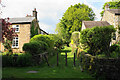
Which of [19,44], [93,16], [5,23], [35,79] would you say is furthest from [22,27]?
[93,16]

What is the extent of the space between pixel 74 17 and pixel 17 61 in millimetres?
36249

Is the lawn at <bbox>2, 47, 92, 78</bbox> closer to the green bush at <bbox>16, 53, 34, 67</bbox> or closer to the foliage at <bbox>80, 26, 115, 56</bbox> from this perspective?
the green bush at <bbox>16, 53, 34, 67</bbox>

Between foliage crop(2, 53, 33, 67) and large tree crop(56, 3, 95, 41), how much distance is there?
33.7 m

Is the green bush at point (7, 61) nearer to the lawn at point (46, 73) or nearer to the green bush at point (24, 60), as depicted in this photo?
the green bush at point (24, 60)

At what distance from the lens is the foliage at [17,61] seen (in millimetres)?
10820

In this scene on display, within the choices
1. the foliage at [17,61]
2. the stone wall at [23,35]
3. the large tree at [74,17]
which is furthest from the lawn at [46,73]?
the large tree at [74,17]

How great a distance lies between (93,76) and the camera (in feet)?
24.6

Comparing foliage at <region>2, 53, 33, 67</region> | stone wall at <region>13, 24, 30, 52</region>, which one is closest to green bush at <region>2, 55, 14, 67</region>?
foliage at <region>2, 53, 33, 67</region>

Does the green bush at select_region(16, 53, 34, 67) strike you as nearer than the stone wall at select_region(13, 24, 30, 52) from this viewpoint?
Yes

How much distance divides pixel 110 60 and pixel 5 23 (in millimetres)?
6821

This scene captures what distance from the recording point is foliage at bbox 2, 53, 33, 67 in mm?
10820

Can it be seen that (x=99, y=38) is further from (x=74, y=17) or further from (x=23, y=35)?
(x=74, y=17)

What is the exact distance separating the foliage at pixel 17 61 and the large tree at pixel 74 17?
1325 inches

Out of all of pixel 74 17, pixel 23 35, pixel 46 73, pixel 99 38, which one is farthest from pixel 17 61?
pixel 74 17
